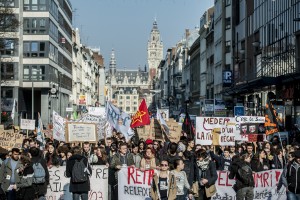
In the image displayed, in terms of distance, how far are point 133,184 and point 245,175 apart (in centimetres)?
287

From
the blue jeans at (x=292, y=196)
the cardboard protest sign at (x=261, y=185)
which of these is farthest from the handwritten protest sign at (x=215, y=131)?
the blue jeans at (x=292, y=196)

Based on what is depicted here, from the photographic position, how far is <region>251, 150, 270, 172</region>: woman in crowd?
17.4 metres

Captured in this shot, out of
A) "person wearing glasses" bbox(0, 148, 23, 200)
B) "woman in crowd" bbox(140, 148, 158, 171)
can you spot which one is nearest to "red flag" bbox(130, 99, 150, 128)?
"woman in crowd" bbox(140, 148, 158, 171)

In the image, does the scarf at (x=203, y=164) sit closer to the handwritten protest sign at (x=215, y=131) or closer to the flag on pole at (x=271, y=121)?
the flag on pole at (x=271, y=121)

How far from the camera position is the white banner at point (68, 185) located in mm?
17828

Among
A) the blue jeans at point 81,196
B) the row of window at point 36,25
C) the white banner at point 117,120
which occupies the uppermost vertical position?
Result: the row of window at point 36,25

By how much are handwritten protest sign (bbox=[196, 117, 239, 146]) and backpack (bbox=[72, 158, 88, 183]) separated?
745 centimetres

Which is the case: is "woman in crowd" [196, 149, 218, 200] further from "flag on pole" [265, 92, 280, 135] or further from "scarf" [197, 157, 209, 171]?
"flag on pole" [265, 92, 280, 135]

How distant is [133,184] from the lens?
1706 cm

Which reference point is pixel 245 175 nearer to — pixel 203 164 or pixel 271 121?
pixel 203 164

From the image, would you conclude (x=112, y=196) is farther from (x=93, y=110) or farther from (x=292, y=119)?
(x=292, y=119)

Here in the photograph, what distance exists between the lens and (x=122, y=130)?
2603cm

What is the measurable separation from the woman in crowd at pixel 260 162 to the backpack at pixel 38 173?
459cm

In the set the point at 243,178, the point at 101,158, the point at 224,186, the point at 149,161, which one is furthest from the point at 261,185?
the point at 101,158
